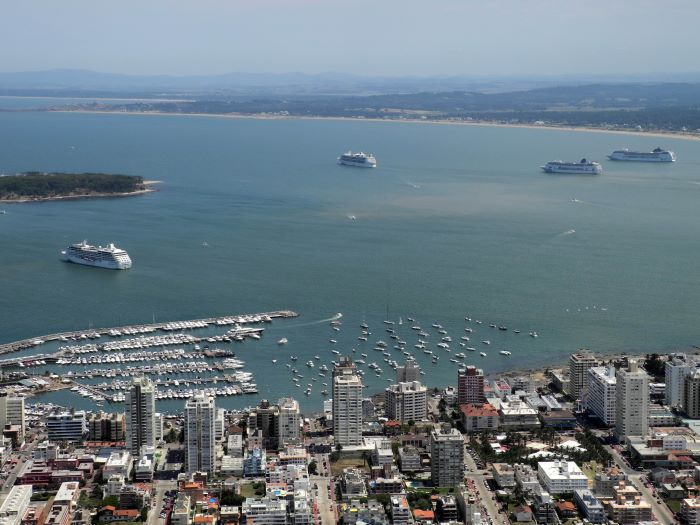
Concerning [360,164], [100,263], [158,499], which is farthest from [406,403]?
[360,164]

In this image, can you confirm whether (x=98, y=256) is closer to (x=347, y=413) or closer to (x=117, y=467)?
(x=347, y=413)

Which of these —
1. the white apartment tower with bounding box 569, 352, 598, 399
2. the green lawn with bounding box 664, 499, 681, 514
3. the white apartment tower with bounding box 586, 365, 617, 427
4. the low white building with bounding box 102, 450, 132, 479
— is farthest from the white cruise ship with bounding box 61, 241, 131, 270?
the green lawn with bounding box 664, 499, 681, 514

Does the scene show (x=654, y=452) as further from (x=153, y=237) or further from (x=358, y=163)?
(x=358, y=163)

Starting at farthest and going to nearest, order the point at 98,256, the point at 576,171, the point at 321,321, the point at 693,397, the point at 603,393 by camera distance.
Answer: the point at 576,171
the point at 98,256
the point at 321,321
the point at 693,397
the point at 603,393

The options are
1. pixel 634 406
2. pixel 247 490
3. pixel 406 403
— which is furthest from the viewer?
pixel 406 403

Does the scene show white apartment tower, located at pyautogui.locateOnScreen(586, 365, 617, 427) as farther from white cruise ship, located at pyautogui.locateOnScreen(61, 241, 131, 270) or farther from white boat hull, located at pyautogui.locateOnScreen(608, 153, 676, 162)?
white boat hull, located at pyautogui.locateOnScreen(608, 153, 676, 162)

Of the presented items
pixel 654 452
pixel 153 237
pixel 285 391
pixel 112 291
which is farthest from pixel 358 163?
pixel 654 452

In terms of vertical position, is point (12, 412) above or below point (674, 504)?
above

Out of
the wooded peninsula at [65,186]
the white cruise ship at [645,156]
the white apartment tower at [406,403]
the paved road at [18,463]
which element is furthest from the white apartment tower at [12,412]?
the white cruise ship at [645,156]
